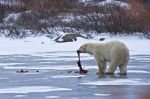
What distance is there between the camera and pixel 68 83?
54.5 feet

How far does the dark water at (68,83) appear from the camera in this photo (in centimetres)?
1406

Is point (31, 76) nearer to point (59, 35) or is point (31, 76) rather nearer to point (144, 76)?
point (144, 76)

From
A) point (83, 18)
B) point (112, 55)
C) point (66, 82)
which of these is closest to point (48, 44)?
point (83, 18)

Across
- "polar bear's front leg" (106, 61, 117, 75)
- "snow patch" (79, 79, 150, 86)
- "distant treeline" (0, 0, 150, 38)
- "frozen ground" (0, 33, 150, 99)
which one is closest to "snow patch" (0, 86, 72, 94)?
"frozen ground" (0, 33, 150, 99)

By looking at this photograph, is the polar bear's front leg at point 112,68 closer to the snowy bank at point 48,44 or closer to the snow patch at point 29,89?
the snow patch at point 29,89

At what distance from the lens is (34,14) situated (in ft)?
164

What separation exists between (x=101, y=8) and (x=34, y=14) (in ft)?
17.6

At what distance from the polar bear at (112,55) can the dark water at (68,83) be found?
0.99ft

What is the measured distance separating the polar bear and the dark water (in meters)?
0.30

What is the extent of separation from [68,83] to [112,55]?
9.37 ft

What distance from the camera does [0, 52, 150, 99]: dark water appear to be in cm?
1406

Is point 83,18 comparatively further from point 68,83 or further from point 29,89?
point 29,89

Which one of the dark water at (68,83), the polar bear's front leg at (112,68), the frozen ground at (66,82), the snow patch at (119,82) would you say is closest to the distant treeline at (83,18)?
the frozen ground at (66,82)

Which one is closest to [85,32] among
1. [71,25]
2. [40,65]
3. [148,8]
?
[71,25]
